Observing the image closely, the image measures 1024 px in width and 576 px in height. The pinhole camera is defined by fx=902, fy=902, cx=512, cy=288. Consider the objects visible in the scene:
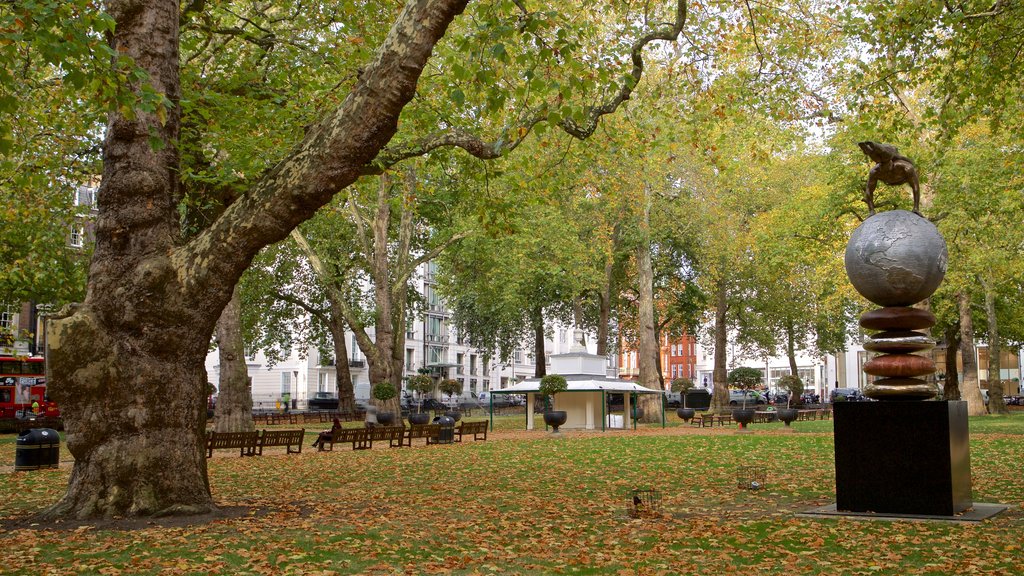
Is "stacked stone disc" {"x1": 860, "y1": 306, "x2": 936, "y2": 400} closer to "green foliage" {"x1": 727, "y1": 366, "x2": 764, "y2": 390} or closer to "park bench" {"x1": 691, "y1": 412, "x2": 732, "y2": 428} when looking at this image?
"park bench" {"x1": 691, "y1": 412, "x2": 732, "y2": 428}

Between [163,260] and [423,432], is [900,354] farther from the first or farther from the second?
[423,432]

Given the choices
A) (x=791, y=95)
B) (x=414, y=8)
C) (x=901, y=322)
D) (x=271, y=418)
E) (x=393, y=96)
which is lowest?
(x=271, y=418)

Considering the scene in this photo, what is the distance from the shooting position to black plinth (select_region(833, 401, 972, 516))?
10.5 m

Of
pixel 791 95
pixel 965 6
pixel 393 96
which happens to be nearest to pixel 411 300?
pixel 791 95

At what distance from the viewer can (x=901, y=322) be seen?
1108 centimetres

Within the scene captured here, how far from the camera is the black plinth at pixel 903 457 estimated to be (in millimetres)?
10469

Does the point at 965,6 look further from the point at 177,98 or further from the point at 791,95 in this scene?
the point at 177,98

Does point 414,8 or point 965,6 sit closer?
point 414,8

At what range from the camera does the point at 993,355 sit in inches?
1586

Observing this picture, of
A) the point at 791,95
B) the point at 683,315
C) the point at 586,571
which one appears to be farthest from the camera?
the point at 683,315

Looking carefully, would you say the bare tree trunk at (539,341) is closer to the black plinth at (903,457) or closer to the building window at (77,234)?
the building window at (77,234)

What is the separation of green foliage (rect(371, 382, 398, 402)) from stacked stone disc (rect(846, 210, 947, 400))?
22515 mm

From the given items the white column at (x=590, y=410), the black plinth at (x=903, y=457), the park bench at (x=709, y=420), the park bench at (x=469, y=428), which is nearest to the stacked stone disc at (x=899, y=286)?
the black plinth at (x=903, y=457)

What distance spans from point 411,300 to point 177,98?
37.3 meters
